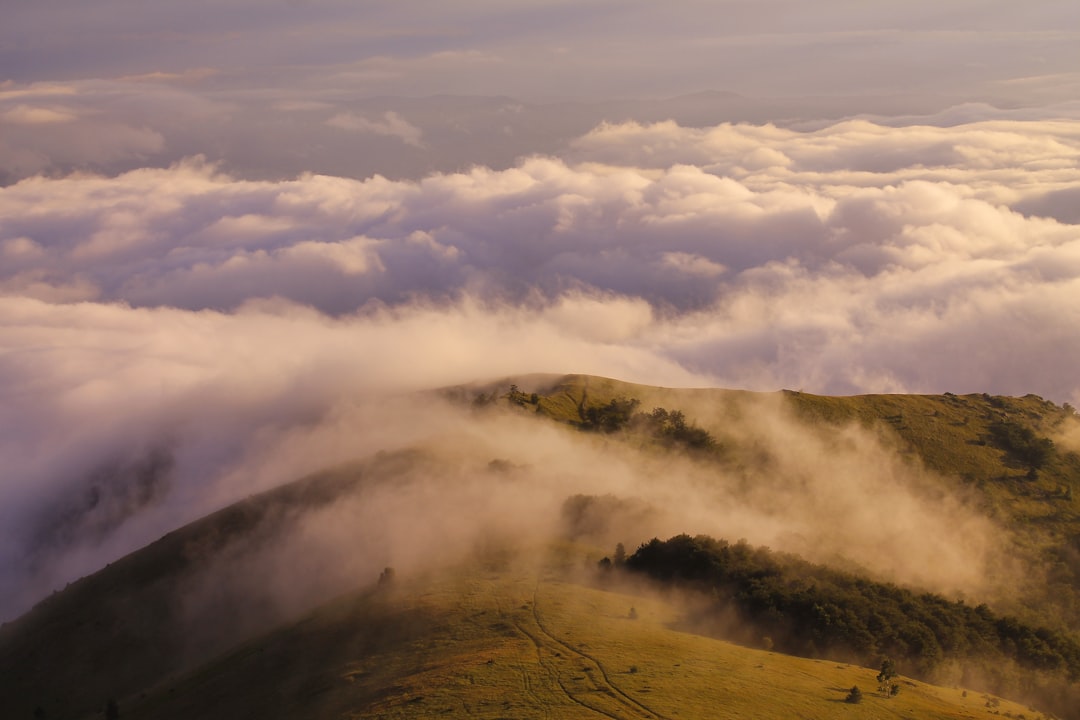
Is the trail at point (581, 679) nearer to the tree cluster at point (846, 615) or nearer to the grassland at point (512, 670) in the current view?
the grassland at point (512, 670)

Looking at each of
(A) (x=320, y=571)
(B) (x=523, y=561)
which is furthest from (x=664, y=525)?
(A) (x=320, y=571)

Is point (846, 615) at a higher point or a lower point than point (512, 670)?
lower

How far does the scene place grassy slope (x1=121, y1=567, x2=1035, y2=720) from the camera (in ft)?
150

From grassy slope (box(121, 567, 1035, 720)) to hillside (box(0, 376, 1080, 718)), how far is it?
0.20m

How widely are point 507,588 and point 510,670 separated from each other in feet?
54.5

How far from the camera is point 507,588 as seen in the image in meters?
66.4

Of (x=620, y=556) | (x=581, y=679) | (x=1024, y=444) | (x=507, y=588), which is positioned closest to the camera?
(x=581, y=679)

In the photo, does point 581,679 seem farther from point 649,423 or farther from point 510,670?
point 649,423

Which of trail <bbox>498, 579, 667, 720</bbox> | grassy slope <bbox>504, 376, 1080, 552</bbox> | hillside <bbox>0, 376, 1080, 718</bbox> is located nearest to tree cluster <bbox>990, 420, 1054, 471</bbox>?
hillside <bbox>0, 376, 1080, 718</bbox>

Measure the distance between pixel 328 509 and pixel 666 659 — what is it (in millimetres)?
51914

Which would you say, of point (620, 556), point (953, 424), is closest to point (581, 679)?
point (620, 556)

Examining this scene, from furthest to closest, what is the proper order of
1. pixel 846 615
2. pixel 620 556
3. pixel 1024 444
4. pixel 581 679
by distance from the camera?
pixel 1024 444, pixel 620 556, pixel 846 615, pixel 581 679

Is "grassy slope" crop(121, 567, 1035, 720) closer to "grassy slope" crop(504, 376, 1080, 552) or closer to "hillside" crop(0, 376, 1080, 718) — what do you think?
"hillside" crop(0, 376, 1080, 718)

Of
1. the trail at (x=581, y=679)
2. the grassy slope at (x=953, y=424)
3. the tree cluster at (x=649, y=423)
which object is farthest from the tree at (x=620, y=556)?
the grassy slope at (x=953, y=424)
